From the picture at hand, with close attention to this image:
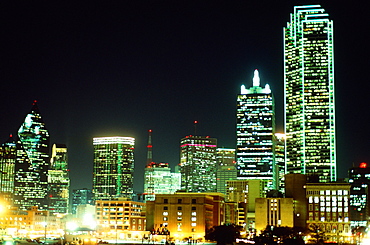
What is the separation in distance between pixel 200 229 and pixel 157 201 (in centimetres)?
1421

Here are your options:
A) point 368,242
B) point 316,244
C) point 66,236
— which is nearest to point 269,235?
point 316,244

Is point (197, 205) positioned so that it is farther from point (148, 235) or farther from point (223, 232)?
point (223, 232)

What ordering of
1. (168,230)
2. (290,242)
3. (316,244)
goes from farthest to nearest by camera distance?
(168,230) < (316,244) < (290,242)

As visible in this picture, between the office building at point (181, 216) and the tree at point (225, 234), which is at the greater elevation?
the office building at point (181, 216)

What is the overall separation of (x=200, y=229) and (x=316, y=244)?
4697cm

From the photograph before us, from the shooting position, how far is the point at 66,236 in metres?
158

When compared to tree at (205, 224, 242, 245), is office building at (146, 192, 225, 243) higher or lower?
higher

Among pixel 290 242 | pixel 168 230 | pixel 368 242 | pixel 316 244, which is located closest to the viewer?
pixel 368 242

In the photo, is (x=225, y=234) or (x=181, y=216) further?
(x=181, y=216)

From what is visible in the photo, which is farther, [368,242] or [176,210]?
[176,210]

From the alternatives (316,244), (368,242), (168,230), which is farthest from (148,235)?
(368,242)

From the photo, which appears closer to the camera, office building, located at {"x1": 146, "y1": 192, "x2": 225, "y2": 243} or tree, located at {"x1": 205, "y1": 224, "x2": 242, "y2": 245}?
tree, located at {"x1": 205, "y1": 224, "x2": 242, "y2": 245}

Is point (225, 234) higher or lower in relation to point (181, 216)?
lower

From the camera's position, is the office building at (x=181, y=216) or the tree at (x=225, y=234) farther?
the office building at (x=181, y=216)
